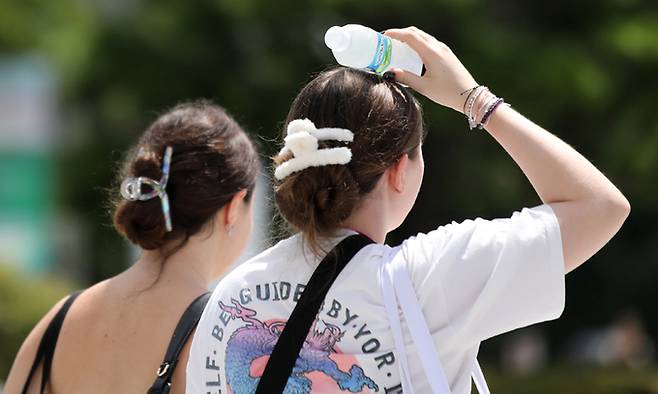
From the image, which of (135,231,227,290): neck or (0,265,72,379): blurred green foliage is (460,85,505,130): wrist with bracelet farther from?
(0,265,72,379): blurred green foliage

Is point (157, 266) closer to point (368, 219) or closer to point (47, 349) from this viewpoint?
point (47, 349)

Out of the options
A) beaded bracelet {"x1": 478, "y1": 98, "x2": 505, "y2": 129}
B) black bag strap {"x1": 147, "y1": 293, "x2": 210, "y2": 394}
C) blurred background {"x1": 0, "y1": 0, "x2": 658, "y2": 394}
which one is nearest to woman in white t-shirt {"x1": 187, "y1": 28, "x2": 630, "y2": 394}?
beaded bracelet {"x1": 478, "y1": 98, "x2": 505, "y2": 129}

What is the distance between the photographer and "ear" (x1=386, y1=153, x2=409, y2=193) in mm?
1979

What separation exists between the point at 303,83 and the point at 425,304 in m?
8.47

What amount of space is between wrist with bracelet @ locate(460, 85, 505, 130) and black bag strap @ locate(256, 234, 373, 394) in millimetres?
365

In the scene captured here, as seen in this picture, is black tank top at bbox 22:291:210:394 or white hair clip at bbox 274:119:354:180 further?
black tank top at bbox 22:291:210:394

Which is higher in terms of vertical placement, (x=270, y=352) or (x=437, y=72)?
(x=437, y=72)

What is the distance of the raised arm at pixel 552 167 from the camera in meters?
1.82

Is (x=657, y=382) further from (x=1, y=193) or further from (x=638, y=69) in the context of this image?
(x=1, y=193)

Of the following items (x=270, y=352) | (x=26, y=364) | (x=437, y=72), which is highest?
(x=437, y=72)

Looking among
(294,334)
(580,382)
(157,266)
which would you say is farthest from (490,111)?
(580,382)

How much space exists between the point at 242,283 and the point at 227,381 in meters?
0.18

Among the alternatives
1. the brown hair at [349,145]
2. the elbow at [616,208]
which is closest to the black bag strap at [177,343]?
the brown hair at [349,145]

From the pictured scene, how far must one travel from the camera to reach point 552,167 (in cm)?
186
